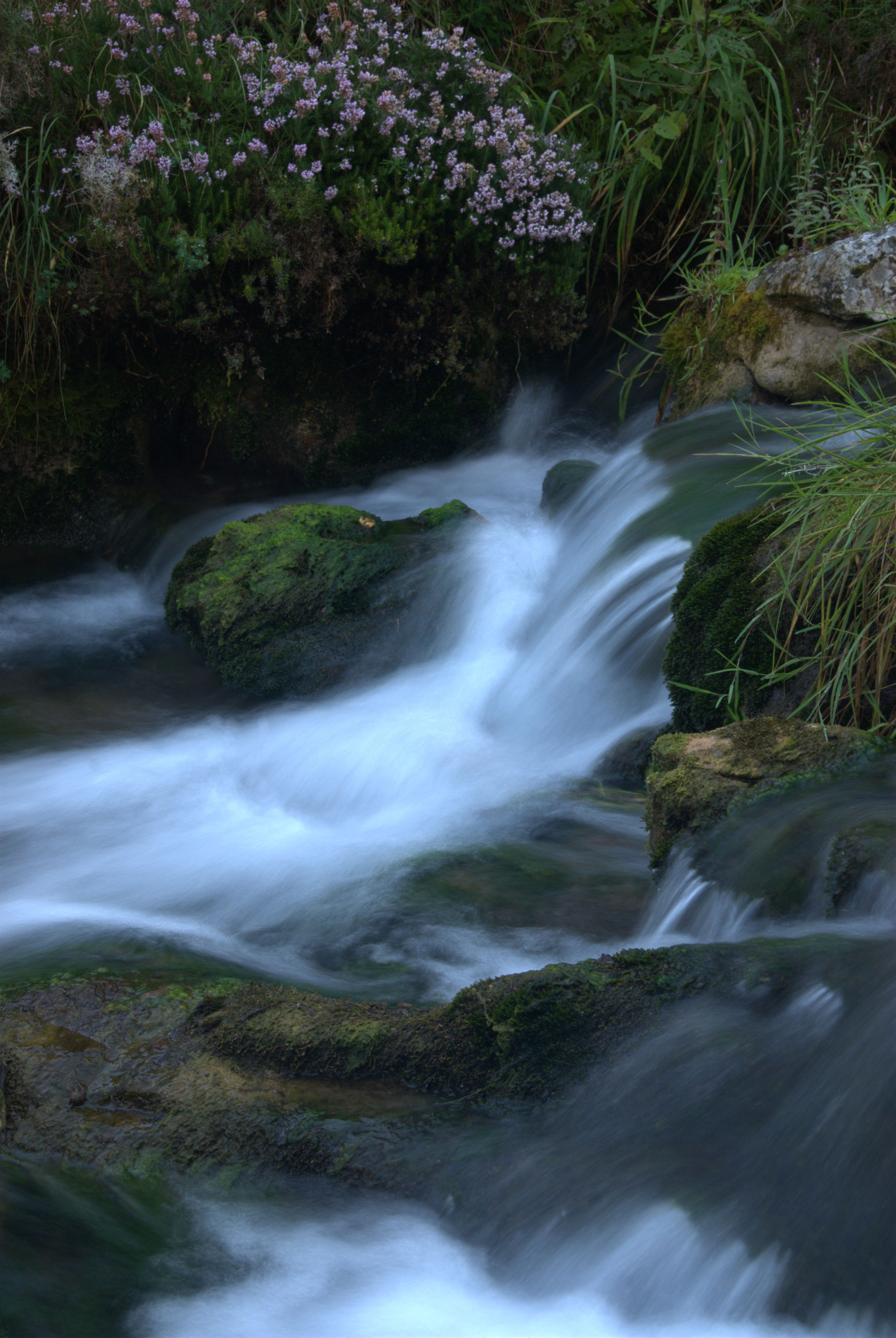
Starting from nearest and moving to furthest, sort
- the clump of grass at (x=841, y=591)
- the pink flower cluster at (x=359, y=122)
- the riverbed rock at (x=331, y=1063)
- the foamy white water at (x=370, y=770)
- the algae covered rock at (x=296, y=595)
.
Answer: the riverbed rock at (x=331, y=1063) < the clump of grass at (x=841, y=591) < the foamy white water at (x=370, y=770) < the algae covered rock at (x=296, y=595) < the pink flower cluster at (x=359, y=122)

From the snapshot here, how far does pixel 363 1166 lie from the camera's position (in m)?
1.82

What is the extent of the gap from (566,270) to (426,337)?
0.84 m

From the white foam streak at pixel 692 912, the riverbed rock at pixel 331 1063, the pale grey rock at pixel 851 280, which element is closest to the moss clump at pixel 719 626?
the white foam streak at pixel 692 912

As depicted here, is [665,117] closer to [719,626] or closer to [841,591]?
[719,626]

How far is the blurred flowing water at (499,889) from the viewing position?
1.63 meters

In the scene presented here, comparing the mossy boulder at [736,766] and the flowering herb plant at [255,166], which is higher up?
the flowering herb plant at [255,166]

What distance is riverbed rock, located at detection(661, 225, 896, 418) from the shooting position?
15.5 feet

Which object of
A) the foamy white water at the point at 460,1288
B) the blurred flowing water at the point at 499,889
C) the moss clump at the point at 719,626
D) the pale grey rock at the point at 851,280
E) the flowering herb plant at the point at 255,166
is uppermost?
the flowering herb plant at the point at 255,166

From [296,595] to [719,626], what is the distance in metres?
1.99

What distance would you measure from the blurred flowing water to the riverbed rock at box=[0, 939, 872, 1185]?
0.07 meters

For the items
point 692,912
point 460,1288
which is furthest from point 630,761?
point 460,1288

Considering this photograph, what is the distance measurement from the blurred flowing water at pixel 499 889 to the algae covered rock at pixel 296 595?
0.13 m

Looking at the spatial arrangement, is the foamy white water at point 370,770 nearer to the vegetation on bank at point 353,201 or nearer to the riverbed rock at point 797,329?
the riverbed rock at point 797,329

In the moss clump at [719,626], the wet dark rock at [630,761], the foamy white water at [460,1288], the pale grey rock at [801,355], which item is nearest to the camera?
the foamy white water at [460,1288]
